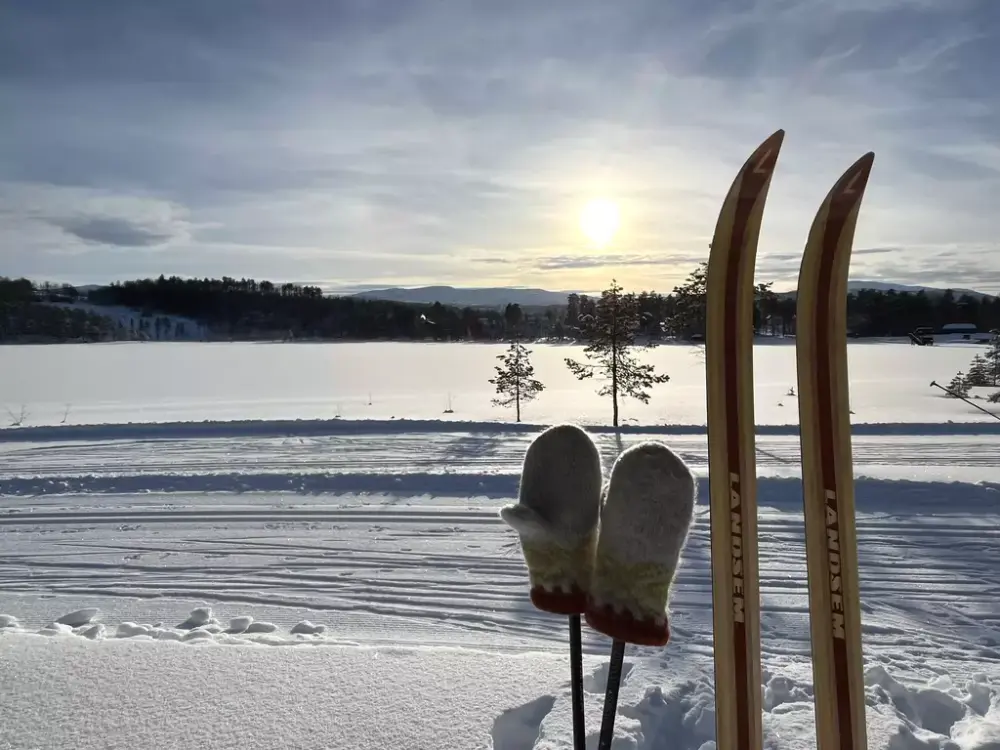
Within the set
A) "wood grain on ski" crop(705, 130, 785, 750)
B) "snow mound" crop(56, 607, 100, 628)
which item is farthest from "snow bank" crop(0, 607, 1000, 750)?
"snow mound" crop(56, 607, 100, 628)

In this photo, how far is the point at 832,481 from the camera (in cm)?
212

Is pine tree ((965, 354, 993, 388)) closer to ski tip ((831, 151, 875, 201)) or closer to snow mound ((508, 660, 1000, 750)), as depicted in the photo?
snow mound ((508, 660, 1000, 750))

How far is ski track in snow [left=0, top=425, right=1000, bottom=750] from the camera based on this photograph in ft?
9.87

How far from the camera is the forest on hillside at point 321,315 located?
184 ft

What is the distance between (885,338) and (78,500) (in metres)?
64.1

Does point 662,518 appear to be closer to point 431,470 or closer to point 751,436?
point 751,436

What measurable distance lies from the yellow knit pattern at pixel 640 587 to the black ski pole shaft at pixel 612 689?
0.18m

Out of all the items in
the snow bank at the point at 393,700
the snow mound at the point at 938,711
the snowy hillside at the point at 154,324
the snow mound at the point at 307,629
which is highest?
the snowy hillside at the point at 154,324

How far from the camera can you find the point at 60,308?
6712 cm

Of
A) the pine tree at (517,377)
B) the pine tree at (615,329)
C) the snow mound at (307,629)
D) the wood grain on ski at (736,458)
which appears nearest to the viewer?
the wood grain on ski at (736,458)

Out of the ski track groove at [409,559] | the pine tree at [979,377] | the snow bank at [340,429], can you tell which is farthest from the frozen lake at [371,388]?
the ski track groove at [409,559]

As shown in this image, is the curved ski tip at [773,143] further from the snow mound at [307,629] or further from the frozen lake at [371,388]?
the frozen lake at [371,388]

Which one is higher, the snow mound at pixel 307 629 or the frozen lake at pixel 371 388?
the frozen lake at pixel 371 388

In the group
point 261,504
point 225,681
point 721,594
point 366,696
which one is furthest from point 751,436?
point 261,504
